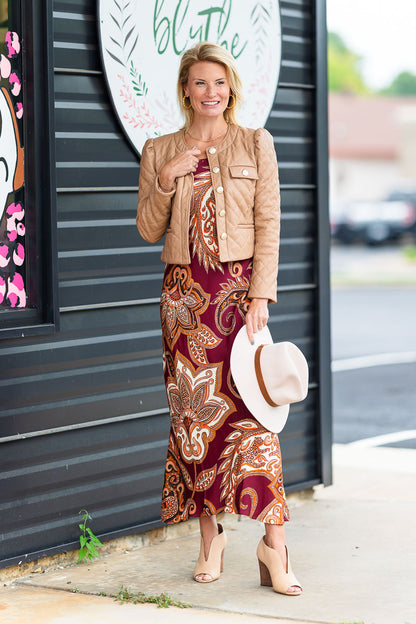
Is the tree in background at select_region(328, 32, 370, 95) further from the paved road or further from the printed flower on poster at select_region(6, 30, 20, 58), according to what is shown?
the printed flower on poster at select_region(6, 30, 20, 58)

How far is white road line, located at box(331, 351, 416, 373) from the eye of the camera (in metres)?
11.3

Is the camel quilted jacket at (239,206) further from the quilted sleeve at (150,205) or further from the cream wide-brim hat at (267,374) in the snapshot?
the cream wide-brim hat at (267,374)

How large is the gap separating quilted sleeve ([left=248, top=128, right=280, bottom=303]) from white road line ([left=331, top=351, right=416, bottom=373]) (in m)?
6.91

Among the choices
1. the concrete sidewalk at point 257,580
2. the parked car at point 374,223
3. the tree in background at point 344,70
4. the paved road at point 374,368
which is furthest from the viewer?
the tree in background at point 344,70

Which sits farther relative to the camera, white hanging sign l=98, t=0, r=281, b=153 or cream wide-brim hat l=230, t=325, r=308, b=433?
white hanging sign l=98, t=0, r=281, b=153

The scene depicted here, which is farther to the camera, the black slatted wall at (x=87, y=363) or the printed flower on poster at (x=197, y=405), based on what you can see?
the black slatted wall at (x=87, y=363)

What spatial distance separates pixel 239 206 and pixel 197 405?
0.81 metres

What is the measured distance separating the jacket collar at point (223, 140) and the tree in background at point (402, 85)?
4199 inches

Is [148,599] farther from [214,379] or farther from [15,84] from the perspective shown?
[15,84]

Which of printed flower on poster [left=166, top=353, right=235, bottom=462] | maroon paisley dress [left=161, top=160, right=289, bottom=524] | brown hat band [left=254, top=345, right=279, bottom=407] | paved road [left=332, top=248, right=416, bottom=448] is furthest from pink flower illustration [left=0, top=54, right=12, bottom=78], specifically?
Result: paved road [left=332, top=248, right=416, bottom=448]

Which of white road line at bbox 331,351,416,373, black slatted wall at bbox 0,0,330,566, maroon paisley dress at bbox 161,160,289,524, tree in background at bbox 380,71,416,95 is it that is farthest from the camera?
tree in background at bbox 380,71,416,95

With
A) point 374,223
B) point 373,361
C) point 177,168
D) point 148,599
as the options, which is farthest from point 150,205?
point 374,223

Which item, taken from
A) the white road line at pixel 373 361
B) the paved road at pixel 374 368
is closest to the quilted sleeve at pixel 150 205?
the paved road at pixel 374 368

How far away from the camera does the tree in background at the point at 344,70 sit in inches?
3824
